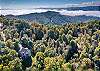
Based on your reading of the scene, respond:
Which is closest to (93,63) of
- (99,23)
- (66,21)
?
(99,23)

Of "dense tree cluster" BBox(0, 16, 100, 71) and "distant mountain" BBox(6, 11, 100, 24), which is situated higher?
"distant mountain" BBox(6, 11, 100, 24)

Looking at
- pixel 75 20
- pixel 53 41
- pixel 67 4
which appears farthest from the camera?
pixel 67 4

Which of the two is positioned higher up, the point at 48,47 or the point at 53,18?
the point at 53,18

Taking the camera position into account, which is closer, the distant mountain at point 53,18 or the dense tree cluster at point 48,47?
the dense tree cluster at point 48,47

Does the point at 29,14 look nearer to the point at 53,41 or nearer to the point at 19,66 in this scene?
the point at 53,41

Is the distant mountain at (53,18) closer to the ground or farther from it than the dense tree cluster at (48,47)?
farther from it

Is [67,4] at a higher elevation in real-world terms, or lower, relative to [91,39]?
higher

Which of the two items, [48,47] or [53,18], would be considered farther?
[53,18]

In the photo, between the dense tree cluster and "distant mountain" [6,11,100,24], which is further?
"distant mountain" [6,11,100,24]
